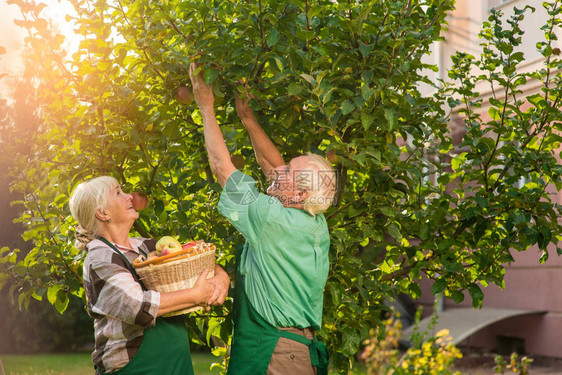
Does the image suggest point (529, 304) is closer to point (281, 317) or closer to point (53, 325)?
point (281, 317)

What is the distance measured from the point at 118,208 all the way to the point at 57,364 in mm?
8234

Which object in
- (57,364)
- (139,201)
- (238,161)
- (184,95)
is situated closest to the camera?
(184,95)

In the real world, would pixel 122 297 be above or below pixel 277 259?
below

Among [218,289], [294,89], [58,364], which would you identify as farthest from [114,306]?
[58,364]

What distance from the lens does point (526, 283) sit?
25.3 feet

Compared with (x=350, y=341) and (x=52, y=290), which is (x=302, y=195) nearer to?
(x=350, y=341)

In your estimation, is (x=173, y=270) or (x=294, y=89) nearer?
(x=173, y=270)

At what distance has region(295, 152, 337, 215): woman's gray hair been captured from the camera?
2.53 m

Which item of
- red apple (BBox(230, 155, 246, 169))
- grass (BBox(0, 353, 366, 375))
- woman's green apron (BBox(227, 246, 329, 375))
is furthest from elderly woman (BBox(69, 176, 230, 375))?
grass (BBox(0, 353, 366, 375))

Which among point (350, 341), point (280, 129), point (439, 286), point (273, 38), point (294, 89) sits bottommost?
point (350, 341)

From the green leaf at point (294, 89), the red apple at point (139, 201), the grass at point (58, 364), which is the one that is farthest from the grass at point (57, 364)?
the green leaf at point (294, 89)

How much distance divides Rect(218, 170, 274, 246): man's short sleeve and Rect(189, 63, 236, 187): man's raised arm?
96mm

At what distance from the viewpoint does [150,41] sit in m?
2.78

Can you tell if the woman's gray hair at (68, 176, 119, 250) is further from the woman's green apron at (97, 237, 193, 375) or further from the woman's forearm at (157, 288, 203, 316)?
the woman's forearm at (157, 288, 203, 316)
